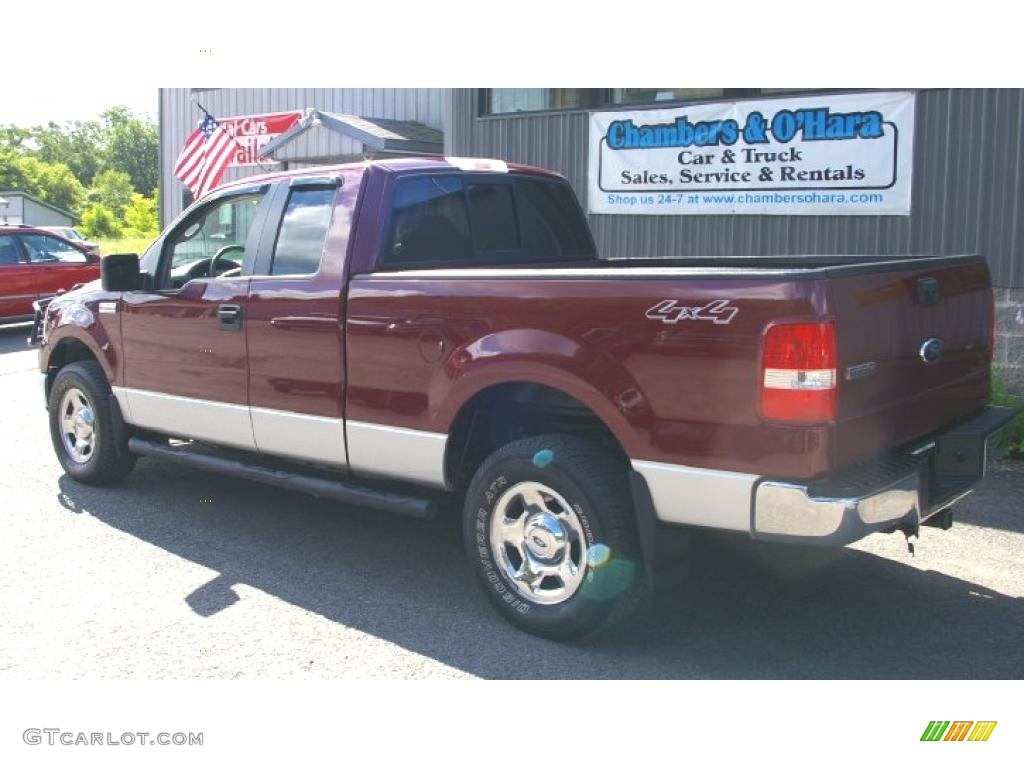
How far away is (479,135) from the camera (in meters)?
12.0

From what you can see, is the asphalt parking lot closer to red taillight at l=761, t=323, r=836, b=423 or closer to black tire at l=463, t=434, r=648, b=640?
black tire at l=463, t=434, r=648, b=640

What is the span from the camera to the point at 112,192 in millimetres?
104188

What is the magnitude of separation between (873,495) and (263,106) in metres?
19.1

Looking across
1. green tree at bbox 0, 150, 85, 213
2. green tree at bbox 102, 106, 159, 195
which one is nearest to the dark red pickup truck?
green tree at bbox 0, 150, 85, 213

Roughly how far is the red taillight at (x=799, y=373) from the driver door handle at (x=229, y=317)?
118 inches

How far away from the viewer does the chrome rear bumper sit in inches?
145

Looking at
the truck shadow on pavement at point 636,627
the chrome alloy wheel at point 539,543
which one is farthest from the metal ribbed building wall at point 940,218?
the chrome alloy wheel at point 539,543

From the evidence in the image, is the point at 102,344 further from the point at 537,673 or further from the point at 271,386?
the point at 537,673

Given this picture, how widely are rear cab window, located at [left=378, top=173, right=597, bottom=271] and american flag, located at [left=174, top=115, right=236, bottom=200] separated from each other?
13.8 meters

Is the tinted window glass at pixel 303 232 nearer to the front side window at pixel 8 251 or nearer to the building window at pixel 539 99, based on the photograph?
the building window at pixel 539 99

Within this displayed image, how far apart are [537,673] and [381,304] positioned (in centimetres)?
182

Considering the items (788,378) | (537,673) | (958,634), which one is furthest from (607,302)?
(958,634)

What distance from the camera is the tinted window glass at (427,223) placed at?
5.29 m

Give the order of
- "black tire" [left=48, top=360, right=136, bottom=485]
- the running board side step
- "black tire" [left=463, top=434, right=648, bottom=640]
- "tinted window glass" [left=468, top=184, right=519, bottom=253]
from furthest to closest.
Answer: "black tire" [left=48, top=360, right=136, bottom=485], "tinted window glass" [left=468, top=184, right=519, bottom=253], the running board side step, "black tire" [left=463, top=434, right=648, bottom=640]
